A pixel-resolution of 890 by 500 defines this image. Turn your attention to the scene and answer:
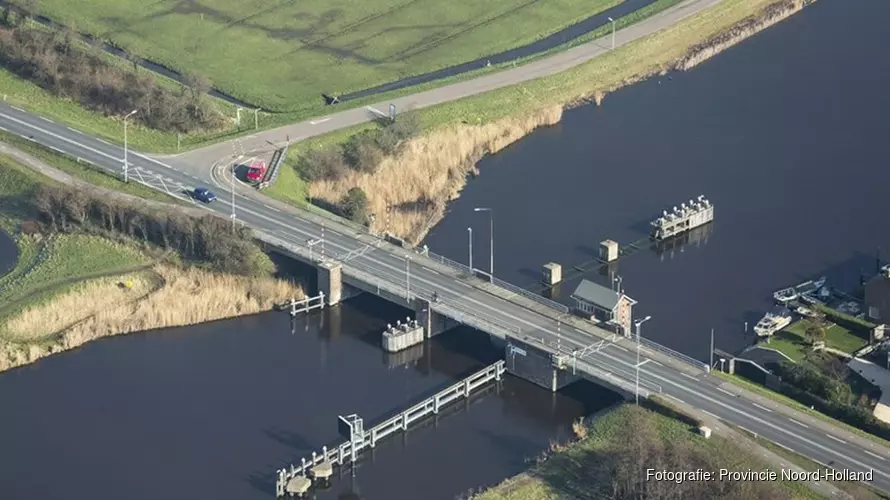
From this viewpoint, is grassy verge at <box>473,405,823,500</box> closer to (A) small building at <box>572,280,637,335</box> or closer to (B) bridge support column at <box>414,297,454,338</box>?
(A) small building at <box>572,280,637,335</box>

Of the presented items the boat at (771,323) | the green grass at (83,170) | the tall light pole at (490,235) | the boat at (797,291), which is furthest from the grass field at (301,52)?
the boat at (771,323)

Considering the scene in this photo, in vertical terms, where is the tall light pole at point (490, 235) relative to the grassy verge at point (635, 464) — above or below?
above

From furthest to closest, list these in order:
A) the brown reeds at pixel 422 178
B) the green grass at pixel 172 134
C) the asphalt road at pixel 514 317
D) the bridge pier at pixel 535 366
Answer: the green grass at pixel 172 134, the brown reeds at pixel 422 178, the bridge pier at pixel 535 366, the asphalt road at pixel 514 317

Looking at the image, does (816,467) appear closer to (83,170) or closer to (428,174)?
(428,174)

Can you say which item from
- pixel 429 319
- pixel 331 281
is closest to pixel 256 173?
pixel 331 281

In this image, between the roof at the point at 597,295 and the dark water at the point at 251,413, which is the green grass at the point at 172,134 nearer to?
the dark water at the point at 251,413

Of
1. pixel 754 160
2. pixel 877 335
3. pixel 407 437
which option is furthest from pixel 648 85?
pixel 407 437
